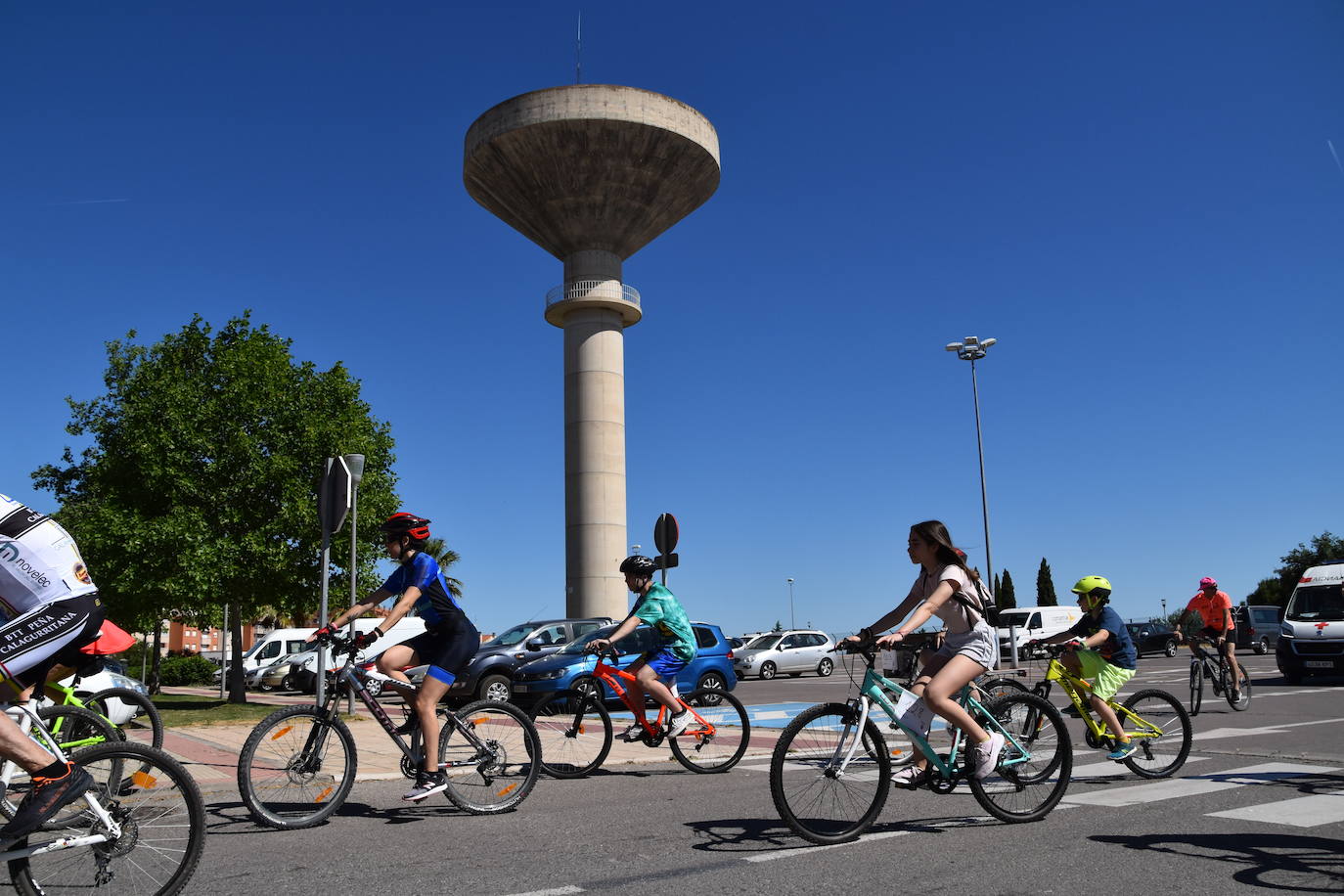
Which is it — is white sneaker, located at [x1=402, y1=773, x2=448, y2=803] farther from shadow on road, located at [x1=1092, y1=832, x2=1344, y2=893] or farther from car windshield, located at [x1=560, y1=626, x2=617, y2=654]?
car windshield, located at [x1=560, y1=626, x2=617, y2=654]

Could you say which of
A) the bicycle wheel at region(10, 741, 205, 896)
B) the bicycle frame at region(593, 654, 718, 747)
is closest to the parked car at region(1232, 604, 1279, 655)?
the bicycle frame at region(593, 654, 718, 747)

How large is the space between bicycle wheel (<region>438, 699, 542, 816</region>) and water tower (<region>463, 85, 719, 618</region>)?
29.4 metres

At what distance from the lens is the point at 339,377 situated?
75.7 ft

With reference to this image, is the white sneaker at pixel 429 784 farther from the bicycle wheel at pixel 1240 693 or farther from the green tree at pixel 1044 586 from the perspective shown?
the green tree at pixel 1044 586

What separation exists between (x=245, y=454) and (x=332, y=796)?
1640 cm

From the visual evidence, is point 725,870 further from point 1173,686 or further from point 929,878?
point 1173,686

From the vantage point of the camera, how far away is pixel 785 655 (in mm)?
31188

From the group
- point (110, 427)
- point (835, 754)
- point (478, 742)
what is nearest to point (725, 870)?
point (835, 754)

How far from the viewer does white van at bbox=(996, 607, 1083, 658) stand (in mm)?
34906

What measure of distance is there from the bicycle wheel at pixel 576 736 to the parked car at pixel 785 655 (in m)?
22.6

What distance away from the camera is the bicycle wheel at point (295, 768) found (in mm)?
5719

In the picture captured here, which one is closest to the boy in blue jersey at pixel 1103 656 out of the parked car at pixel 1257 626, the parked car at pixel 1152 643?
the parked car at pixel 1152 643

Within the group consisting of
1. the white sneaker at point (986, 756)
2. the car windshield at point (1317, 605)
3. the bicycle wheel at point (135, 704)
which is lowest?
the white sneaker at point (986, 756)

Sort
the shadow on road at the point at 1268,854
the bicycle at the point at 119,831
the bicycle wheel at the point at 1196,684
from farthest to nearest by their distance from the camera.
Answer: the bicycle wheel at the point at 1196,684
the shadow on road at the point at 1268,854
the bicycle at the point at 119,831
